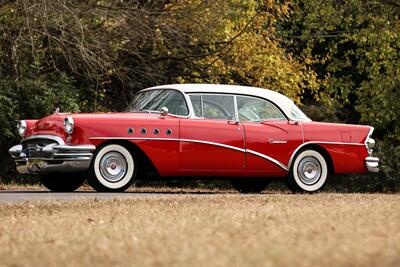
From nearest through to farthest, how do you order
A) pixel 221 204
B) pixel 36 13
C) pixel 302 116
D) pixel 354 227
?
pixel 354 227 < pixel 221 204 < pixel 302 116 < pixel 36 13

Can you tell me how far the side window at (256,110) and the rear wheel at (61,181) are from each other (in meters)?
2.64

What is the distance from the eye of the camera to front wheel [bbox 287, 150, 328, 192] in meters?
15.4

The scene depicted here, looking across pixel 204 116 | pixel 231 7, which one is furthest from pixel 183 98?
pixel 231 7

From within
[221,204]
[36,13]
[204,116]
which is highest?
[36,13]

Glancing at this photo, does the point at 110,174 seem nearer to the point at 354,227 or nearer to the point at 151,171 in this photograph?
the point at 151,171

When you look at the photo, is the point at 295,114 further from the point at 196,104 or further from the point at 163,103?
the point at 163,103

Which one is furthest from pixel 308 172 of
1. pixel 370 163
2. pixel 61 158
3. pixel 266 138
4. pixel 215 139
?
pixel 61 158

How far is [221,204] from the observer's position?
11820 mm

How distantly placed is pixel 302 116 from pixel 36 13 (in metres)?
6.93

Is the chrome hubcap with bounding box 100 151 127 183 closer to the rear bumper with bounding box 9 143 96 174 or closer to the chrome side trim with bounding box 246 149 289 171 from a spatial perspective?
the rear bumper with bounding box 9 143 96 174

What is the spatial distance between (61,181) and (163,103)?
204 cm

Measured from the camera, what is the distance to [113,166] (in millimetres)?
14250

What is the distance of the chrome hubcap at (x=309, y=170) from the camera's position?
50.7ft

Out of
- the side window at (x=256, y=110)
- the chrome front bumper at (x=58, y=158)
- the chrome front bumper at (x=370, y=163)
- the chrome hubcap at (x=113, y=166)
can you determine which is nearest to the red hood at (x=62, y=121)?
the chrome front bumper at (x=58, y=158)
